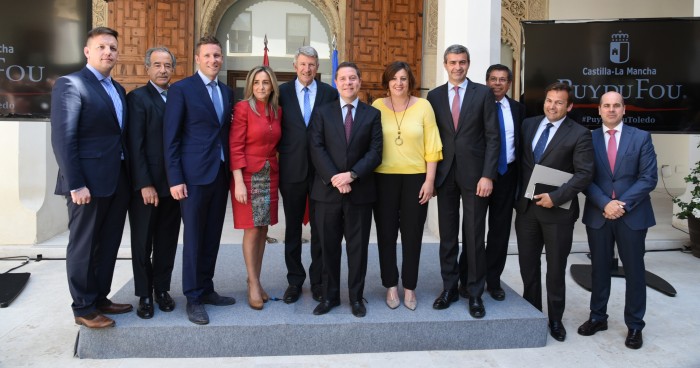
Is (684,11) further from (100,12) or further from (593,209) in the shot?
(100,12)

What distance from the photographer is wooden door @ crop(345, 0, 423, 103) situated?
9773 millimetres

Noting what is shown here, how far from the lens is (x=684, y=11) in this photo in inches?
409

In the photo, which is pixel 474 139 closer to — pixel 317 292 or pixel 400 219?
pixel 400 219

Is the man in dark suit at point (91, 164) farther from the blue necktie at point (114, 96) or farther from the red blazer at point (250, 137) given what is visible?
the red blazer at point (250, 137)

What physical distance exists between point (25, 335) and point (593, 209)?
3660 mm

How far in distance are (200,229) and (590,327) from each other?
2.54 metres

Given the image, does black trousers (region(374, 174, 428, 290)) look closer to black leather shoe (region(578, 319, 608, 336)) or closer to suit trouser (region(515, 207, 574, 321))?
suit trouser (region(515, 207, 574, 321))

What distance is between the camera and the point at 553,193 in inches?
138

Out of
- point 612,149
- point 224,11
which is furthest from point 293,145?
point 224,11

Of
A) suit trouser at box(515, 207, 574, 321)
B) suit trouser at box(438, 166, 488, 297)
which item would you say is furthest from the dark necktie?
suit trouser at box(515, 207, 574, 321)

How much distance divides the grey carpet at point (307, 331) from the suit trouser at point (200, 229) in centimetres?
22

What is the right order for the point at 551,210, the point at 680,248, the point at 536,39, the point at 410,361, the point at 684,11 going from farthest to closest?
the point at 684,11, the point at 680,248, the point at 536,39, the point at 551,210, the point at 410,361

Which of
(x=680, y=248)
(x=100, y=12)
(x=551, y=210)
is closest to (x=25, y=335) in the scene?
(x=551, y=210)

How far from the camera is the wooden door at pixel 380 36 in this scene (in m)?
9.77
